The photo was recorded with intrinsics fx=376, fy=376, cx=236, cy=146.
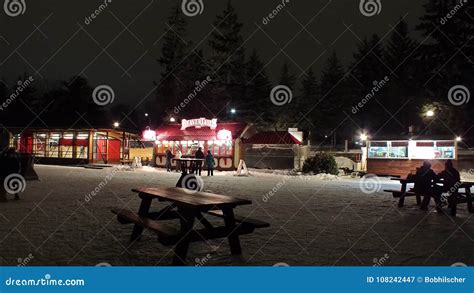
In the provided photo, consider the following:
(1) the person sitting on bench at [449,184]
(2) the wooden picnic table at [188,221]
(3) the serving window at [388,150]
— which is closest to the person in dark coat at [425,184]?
(1) the person sitting on bench at [449,184]

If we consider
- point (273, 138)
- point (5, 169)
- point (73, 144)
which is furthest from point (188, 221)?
point (73, 144)

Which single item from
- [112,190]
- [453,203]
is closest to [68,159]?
[112,190]

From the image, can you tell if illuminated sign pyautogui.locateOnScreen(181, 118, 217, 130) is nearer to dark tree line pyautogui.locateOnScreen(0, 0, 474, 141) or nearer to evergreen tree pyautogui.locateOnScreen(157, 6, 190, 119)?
dark tree line pyautogui.locateOnScreen(0, 0, 474, 141)

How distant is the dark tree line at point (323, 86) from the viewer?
31578 millimetres

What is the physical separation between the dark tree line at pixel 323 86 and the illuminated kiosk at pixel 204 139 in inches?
297

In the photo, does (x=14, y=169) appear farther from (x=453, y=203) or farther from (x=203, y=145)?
(x=203, y=145)

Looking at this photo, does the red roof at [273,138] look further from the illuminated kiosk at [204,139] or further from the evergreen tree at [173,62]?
the evergreen tree at [173,62]

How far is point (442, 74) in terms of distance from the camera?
107 ft

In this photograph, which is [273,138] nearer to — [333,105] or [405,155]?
[405,155]

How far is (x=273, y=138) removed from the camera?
2550 centimetres

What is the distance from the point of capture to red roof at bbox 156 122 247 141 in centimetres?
2639

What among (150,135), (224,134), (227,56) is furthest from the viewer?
(227,56)

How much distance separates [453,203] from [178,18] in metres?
43.2

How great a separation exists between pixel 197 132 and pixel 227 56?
62.2 feet
